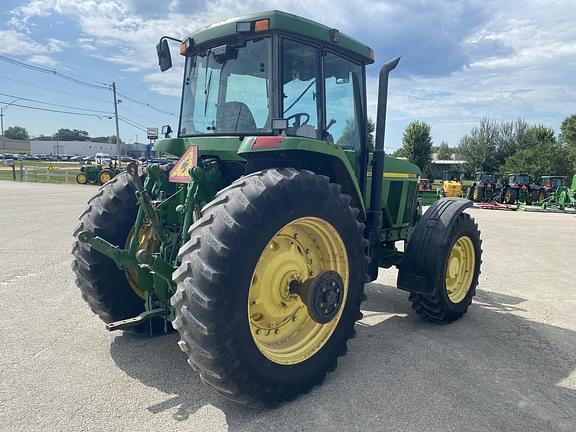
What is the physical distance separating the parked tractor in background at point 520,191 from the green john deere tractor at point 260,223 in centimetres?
2077

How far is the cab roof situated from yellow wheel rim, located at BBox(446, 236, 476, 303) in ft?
7.85

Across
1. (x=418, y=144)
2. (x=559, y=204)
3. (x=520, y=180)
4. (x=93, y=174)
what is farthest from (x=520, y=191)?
(x=93, y=174)

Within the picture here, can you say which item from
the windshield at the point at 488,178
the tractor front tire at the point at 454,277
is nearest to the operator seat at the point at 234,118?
the tractor front tire at the point at 454,277

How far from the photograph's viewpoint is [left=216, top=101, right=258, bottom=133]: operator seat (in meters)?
3.64

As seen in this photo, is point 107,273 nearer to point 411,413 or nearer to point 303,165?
point 303,165

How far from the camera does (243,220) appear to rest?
107 inches

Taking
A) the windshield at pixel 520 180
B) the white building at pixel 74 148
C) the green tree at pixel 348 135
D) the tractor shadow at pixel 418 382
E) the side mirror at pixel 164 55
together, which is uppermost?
the white building at pixel 74 148

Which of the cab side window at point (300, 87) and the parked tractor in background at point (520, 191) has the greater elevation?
the cab side window at point (300, 87)

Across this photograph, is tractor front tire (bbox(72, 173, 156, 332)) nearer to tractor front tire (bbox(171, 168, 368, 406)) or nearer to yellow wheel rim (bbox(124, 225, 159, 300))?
yellow wheel rim (bbox(124, 225, 159, 300))

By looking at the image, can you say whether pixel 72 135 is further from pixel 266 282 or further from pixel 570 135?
pixel 266 282

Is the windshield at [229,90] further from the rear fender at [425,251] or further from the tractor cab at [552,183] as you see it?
the tractor cab at [552,183]

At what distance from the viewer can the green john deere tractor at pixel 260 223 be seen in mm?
2693

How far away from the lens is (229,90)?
382 centimetres

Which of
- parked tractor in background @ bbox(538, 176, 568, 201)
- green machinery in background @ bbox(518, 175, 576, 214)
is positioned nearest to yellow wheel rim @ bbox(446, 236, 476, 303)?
green machinery in background @ bbox(518, 175, 576, 214)
